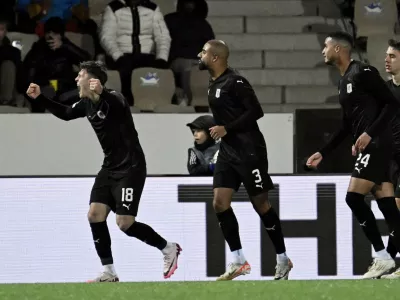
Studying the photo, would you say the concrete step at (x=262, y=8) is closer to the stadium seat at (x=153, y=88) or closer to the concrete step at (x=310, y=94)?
the concrete step at (x=310, y=94)

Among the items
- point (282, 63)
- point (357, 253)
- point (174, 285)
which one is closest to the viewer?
point (174, 285)

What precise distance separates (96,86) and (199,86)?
478 cm

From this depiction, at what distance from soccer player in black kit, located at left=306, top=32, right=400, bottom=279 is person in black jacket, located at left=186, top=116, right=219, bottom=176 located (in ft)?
6.94

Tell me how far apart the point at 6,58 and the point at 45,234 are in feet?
10.8

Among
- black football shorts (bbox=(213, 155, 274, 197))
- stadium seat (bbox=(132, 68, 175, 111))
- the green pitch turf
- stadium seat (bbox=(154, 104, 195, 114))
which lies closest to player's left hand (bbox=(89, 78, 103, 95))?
black football shorts (bbox=(213, 155, 274, 197))

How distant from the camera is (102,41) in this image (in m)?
14.5

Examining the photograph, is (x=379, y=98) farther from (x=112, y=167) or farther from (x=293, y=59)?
(x=293, y=59)

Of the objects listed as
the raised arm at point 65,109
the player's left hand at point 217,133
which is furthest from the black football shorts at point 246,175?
the raised arm at point 65,109

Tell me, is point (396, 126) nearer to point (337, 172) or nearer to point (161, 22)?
point (337, 172)

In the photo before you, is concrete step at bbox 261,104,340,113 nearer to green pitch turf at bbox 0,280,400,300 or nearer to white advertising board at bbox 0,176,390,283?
white advertising board at bbox 0,176,390,283

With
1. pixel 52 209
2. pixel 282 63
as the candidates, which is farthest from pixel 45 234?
pixel 282 63

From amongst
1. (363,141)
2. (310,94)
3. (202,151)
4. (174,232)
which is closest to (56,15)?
(310,94)

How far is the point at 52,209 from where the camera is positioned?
1122 centimetres

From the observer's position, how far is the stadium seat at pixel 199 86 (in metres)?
14.3
